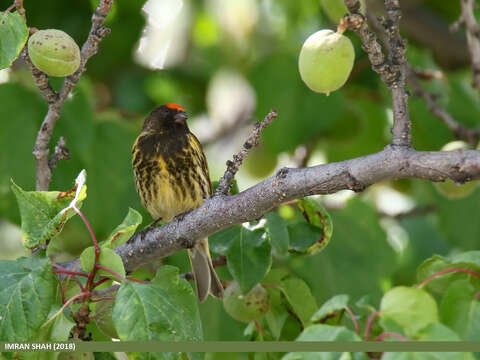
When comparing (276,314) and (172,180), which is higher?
(172,180)

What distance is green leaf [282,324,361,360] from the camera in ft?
5.88

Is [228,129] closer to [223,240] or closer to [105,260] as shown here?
[223,240]

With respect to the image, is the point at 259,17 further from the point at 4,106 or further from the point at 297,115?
the point at 4,106

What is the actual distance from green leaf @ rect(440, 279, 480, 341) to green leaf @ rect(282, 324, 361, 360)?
1.00ft

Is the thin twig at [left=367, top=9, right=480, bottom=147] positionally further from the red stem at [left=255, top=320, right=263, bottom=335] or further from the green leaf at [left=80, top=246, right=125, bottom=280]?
the green leaf at [left=80, top=246, right=125, bottom=280]

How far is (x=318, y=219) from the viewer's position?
3000 millimetres

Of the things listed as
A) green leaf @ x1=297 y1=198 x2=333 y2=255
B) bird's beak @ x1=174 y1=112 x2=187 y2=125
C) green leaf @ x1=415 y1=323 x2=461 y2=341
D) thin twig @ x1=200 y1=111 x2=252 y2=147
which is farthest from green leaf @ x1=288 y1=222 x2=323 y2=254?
thin twig @ x1=200 y1=111 x2=252 y2=147

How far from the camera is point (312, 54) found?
241 centimetres

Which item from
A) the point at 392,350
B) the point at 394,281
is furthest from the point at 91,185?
the point at 392,350

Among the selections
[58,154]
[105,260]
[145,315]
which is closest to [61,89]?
[58,154]

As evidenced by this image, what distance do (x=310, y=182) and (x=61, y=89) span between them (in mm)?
1092

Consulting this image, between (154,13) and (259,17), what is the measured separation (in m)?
3.86

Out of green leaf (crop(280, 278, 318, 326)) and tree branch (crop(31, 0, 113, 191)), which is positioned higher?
tree branch (crop(31, 0, 113, 191))

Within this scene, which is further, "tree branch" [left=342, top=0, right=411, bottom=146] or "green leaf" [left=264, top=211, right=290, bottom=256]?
"green leaf" [left=264, top=211, right=290, bottom=256]
